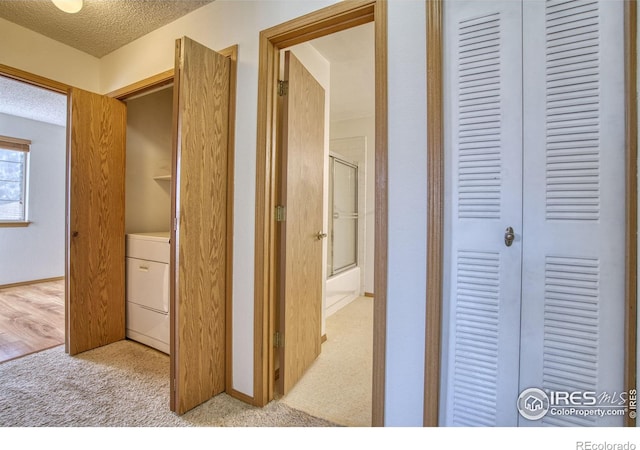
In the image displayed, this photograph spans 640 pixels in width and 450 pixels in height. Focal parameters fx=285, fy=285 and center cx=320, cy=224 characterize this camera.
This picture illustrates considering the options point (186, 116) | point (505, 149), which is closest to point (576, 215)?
point (505, 149)

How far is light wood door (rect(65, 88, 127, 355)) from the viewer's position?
2082mm

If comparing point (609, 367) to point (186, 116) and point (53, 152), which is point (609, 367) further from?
point (53, 152)

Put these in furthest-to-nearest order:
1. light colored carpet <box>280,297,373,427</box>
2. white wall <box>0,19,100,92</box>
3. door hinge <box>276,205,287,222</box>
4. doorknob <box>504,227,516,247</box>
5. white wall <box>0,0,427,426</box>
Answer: white wall <box>0,19,100,92</box> < door hinge <box>276,205,287,222</box> < light colored carpet <box>280,297,373,427</box> < white wall <box>0,0,427,426</box> < doorknob <box>504,227,516,247</box>

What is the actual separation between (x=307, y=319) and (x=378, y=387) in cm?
79

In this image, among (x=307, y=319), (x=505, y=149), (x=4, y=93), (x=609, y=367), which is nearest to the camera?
(x=609, y=367)

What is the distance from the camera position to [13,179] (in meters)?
4.00

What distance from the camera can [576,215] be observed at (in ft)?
3.07

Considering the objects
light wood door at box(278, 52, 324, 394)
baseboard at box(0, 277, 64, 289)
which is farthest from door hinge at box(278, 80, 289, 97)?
baseboard at box(0, 277, 64, 289)

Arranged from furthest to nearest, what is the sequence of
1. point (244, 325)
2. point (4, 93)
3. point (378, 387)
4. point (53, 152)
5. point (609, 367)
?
point (53, 152), point (4, 93), point (244, 325), point (378, 387), point (609, 367)

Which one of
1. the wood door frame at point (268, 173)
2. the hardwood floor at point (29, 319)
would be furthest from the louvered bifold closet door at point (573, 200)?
the hardwood floor at point (29, 319)

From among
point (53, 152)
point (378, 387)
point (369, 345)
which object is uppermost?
point (53, 152)

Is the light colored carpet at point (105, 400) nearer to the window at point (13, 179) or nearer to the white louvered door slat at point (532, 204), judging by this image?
the white louvered door slat at point (532, 204)
